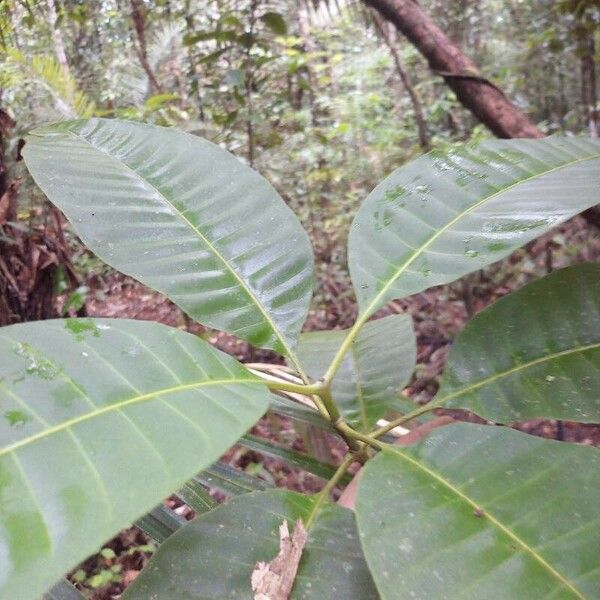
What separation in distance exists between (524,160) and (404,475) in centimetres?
48

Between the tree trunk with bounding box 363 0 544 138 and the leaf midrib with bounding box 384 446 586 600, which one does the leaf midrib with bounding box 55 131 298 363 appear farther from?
the tree trunk with bounding box 363 0 544 138

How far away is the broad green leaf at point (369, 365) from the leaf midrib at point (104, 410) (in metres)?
0.25

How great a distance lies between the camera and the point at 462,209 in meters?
0.68

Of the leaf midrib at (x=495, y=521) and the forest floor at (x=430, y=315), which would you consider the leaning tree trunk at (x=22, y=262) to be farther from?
the leaf midrib at (x=495, y=521)

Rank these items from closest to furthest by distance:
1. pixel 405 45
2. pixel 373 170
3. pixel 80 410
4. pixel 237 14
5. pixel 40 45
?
pixel 80 410 → pixel 237 14 → pixel 373 170 → pixel 40 45 → pixel 405 45

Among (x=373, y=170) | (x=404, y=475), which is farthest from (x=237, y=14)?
(x=404, y=475)

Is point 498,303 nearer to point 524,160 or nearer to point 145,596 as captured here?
point 524,160

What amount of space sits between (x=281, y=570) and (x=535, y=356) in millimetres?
386

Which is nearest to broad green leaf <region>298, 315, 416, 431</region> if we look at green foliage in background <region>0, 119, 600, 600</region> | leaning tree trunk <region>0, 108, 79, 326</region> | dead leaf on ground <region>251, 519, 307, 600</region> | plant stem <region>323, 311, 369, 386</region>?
green foliage in background <region>0, 119, 600, 600</region>

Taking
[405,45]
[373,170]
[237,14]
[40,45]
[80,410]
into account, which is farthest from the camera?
[405,45]

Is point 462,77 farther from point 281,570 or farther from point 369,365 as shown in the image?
point 281,570

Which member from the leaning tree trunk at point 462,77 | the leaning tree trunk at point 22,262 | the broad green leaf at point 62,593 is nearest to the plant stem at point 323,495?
the broad green leaf at point 62,593

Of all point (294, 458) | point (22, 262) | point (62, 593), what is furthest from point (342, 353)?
point (22, 262)

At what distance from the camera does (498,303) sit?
0.67 meters
